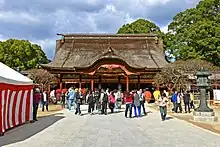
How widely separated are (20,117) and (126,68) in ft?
77.7

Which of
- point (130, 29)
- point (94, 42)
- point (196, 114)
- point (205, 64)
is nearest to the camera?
Answer: point (196, 114)

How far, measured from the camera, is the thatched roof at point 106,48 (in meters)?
45.6

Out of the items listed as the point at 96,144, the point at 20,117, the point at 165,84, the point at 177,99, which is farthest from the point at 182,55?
Answer: the point at 96,144

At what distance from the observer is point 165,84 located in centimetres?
3641

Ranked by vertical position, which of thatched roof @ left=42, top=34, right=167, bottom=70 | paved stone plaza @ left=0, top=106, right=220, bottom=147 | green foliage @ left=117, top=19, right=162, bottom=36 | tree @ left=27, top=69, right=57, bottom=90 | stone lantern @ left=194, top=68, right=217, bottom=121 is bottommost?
paved stone plaza @ left=0, top=106, right=220, bottom=147

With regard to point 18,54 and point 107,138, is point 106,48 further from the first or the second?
point 107,138

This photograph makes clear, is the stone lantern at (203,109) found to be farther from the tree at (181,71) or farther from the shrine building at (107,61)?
the shrine building at (107,61)

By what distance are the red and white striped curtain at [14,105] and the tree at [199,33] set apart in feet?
82.7

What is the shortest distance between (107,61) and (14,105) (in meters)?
24.4

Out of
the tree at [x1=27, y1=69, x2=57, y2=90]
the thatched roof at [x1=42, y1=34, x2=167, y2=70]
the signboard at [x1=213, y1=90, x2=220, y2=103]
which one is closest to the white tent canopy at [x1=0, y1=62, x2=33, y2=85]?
the tree at [x1=27, y1=69, x2=57, y2=90]

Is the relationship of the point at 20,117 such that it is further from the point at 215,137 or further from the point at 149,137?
the point at 215,137

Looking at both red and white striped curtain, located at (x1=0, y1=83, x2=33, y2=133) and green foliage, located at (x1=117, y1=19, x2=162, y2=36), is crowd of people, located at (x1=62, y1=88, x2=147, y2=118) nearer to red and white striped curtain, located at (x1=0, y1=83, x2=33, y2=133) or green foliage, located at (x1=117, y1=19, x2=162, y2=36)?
red and white striped curtain, located at (x1=0, y1=83, x2=33, y2=133)

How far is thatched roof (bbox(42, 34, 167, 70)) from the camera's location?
45.6 meters

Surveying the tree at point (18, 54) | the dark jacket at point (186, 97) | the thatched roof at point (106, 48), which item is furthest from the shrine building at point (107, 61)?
the dark jacket at point (186, 97)
